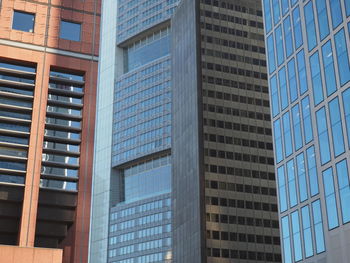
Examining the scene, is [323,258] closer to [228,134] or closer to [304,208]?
[304,208]

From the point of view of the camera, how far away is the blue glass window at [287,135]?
201 ft

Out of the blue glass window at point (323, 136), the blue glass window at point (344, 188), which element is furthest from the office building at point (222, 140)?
the blue glass window at point (344, 188)

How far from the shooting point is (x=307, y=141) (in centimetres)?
5694

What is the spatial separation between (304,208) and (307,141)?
650cm

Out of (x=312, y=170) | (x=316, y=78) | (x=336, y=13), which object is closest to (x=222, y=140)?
(x=316, y=78)

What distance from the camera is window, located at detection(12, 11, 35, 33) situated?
44.1 metres

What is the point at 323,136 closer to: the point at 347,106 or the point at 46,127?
the point at 347,106

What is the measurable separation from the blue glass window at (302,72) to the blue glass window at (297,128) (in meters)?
2.08

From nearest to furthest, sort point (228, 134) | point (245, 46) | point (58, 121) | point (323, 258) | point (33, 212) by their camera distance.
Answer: point (33, 212), point (58, 121), point (323, 258), point (228, 134), point (245, 46)

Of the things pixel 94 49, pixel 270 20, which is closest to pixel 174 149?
pixel 270 20

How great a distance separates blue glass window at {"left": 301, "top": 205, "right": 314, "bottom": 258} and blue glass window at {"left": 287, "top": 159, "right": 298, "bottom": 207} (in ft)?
7.36

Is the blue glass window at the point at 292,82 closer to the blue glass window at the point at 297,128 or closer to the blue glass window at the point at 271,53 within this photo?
the blue glass window at the point at 297,128

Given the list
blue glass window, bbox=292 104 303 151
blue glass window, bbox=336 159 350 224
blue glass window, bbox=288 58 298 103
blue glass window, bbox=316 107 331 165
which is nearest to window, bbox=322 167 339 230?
blue glass window, bbox=336 159 350 224

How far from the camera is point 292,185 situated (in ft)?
194
